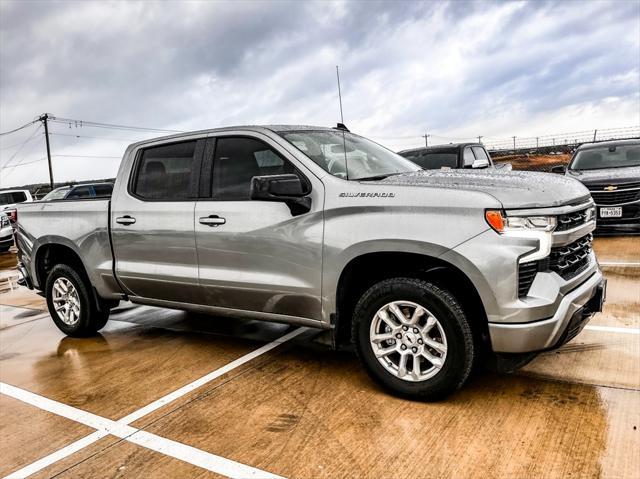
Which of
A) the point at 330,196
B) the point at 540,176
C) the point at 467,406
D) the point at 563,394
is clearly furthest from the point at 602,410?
the point at 330,196

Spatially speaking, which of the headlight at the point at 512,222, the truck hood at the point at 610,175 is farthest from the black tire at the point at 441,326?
the truck hood at the point at 610,175

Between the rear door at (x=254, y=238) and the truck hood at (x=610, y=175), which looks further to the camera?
the truck hood at (x=610, y=175)

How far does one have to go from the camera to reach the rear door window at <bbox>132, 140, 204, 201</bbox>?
4426 mm

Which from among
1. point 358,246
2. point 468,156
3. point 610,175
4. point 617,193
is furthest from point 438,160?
point 358,246

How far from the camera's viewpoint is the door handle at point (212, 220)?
4.09 metres

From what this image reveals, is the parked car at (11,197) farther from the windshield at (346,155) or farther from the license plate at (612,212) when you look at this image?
the license plate at (612,212)

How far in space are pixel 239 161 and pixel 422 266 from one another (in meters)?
1.68

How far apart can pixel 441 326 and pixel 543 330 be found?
563 millimetres

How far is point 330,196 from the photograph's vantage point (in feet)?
11.8

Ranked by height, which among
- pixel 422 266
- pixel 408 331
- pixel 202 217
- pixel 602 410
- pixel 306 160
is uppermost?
pixel 306 160

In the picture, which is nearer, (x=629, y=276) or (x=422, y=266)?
(x=422, y=266)

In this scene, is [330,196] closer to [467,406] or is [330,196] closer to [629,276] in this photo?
[467,406]

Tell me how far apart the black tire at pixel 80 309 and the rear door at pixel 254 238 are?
162 centimetres

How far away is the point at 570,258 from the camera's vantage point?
131 inches
